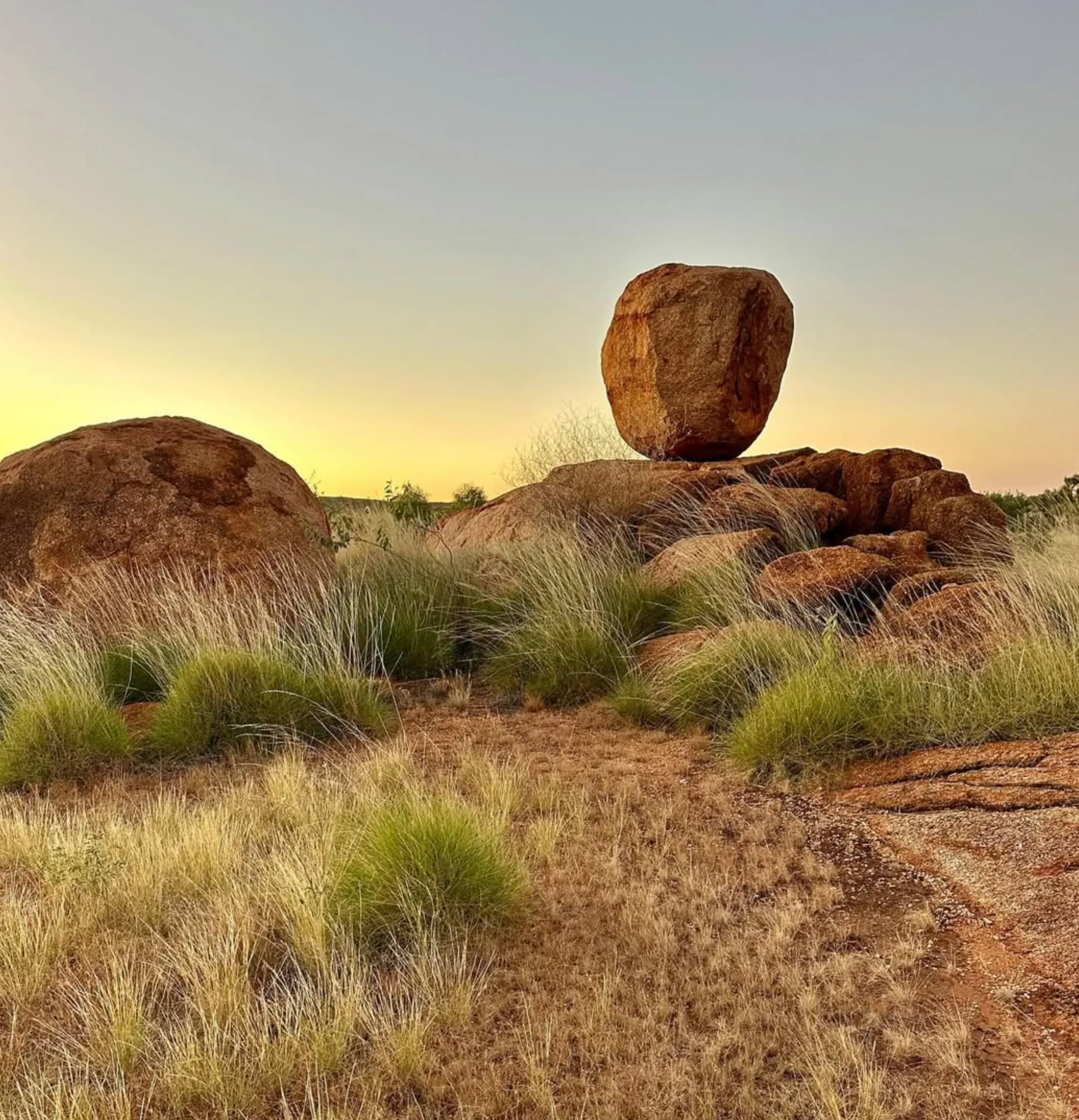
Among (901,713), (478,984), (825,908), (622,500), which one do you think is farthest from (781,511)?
(478,984)

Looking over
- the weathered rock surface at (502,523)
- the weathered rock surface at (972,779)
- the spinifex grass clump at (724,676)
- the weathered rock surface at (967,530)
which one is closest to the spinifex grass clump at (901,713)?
the weathered rock surface at (972,779)

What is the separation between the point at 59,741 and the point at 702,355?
7.69 metres

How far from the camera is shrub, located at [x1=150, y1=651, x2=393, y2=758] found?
5.46 m

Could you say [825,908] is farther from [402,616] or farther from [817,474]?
[817,474]

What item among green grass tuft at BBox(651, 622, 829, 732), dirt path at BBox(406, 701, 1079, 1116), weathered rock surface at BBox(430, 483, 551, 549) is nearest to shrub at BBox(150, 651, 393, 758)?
dirt path at BBox(406, 701, 1079, 1116)

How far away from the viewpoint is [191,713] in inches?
217

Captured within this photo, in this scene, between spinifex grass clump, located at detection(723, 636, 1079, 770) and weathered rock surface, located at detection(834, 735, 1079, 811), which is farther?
spinifex grass clump, located at detection(723, 636, 1079, 770)

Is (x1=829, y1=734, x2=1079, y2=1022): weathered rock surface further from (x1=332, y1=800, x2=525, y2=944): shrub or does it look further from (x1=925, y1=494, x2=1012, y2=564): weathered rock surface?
(x1=925, y1=494, x2=1012, y2=564): weathered rock surface

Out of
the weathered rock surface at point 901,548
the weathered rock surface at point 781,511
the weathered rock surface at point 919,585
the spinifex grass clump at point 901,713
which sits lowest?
the spinifex grass clump at point 901,713

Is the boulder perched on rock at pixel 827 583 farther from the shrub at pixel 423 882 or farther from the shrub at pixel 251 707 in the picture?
the shrub at pixel 423 882

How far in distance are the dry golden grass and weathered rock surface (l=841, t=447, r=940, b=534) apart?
6.22m

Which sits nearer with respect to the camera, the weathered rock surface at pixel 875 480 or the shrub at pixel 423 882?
the shrub at pixel 423 882

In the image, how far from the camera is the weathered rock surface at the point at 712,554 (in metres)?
7.70

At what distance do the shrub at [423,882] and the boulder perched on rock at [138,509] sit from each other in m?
4.71
